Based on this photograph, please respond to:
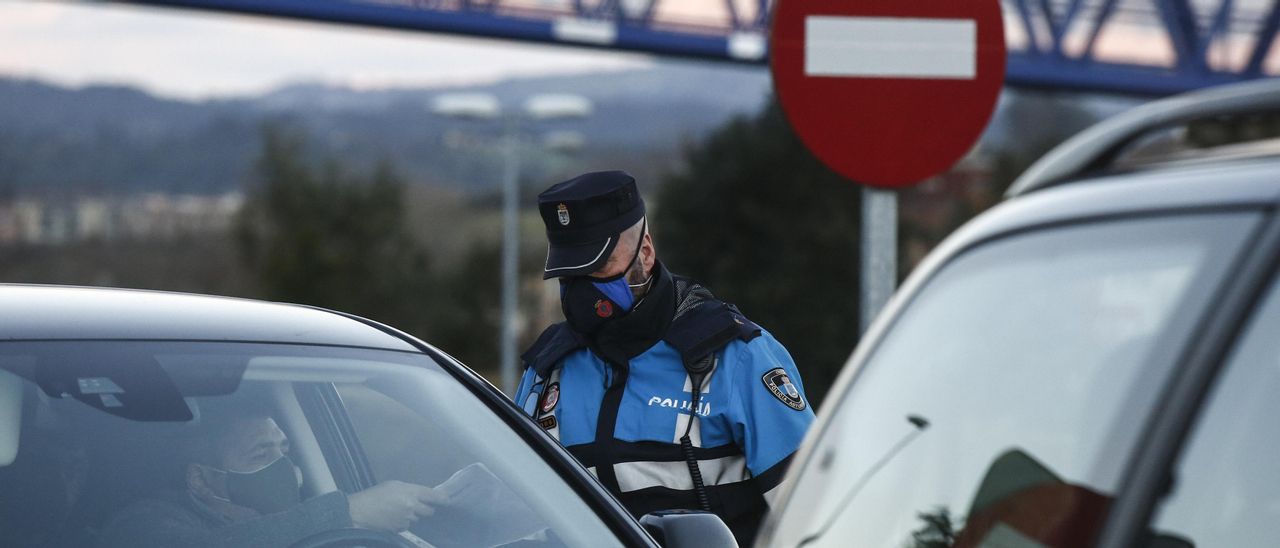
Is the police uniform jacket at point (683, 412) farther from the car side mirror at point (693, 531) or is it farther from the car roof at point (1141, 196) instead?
the car roof at point (1141, 196)

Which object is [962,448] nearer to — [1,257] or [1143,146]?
[1143,146]

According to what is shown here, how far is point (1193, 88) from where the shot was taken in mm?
35531

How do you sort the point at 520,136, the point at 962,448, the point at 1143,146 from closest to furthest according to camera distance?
the point at 962,448 → the point at 1143,146 → the point at 520,136

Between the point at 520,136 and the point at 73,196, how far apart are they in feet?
293

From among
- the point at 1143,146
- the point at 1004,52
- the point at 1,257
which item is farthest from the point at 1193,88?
the point at 1,257

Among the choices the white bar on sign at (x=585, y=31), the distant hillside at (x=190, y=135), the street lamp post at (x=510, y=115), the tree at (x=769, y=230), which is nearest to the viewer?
the street lamp post at (x=510, y=115)

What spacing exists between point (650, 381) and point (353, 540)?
1.17 metres

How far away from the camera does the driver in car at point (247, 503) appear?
9.26 ft

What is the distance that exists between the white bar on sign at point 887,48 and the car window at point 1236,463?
2.91 m

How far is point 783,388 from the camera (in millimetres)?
3939

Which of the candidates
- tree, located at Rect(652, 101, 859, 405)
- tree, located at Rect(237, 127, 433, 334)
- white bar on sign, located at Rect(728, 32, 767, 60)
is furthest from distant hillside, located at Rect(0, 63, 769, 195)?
white bar on sign, located at Rect(728, 32, 767, 60)

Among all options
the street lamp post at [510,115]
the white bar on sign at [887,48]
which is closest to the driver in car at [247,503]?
the white bar on sign at [887,48]

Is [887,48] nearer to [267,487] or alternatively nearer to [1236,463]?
[267,487]

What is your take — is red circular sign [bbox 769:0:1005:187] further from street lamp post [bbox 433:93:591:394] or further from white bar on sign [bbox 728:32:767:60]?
white bar on sign [bbox 728:32:767:60]
